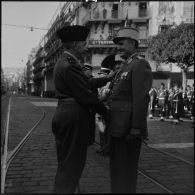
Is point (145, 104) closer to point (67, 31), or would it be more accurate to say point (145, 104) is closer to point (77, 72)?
point (77, 72)

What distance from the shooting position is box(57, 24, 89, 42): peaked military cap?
3.20m

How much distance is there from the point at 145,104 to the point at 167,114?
451 inches

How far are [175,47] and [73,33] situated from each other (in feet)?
65.0

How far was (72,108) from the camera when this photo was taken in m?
3.10

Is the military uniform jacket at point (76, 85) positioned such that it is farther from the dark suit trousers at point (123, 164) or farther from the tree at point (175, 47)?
the tree at point (175, 47)

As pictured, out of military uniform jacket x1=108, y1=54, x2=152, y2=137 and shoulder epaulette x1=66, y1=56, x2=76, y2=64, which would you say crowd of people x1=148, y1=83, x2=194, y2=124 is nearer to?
military uniform jacket x1=108, y1=54, x2=152, y2=137

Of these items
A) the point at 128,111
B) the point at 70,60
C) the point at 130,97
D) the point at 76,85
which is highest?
the point at 70,60

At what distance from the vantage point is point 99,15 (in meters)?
38.7

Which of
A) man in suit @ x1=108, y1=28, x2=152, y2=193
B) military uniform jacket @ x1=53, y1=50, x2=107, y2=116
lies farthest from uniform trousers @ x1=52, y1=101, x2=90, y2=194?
man in suit @ x1=108, y1=28, x2=152, y2=193

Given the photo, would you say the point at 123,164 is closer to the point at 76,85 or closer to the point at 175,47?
the point at 76,85

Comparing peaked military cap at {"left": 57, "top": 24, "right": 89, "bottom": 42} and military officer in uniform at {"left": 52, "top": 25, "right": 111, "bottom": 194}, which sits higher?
peaked military cap at {"left": 57, "top": 24, "right": 89, "bottom": 42}

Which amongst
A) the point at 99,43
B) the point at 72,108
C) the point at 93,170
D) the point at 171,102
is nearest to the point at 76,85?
the point at 72,108

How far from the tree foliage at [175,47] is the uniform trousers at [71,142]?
15566 millimetres

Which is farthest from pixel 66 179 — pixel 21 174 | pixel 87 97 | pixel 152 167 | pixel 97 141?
pixel 97 141
